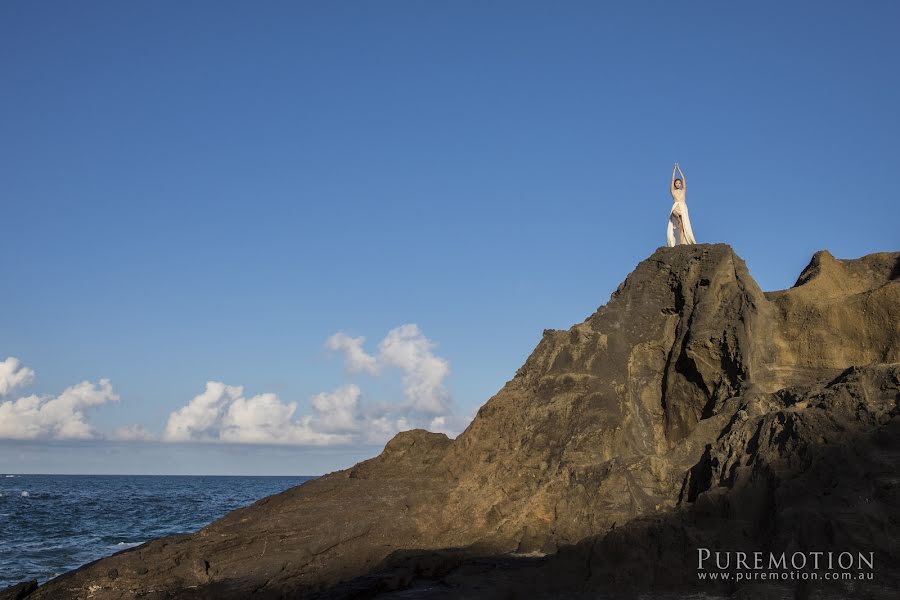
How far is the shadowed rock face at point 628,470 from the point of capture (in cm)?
1100

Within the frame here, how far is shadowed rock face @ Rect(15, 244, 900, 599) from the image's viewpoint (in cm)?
1100

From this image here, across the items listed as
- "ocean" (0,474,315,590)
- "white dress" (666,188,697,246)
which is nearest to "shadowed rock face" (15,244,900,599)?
"white dress" (666,188,697,246)

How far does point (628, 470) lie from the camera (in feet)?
47.5

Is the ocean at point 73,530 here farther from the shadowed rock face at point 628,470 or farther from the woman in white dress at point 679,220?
the woman in white dress at point 679,220

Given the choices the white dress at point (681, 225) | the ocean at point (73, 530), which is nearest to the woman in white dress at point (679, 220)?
Answer: the white dress at point (681, 225)

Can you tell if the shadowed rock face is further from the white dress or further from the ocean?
the ocean

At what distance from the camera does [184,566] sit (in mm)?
15031

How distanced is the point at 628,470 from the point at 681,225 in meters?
7.34

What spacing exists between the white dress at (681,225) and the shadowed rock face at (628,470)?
78cm

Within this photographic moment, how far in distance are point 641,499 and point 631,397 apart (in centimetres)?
354

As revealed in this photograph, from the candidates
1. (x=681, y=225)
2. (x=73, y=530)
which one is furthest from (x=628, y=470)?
(x=73, y=530)

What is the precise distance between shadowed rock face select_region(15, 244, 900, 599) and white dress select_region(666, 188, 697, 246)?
779 mm

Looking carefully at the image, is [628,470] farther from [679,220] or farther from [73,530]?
[73,530]

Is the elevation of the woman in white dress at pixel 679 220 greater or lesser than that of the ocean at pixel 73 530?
greater
